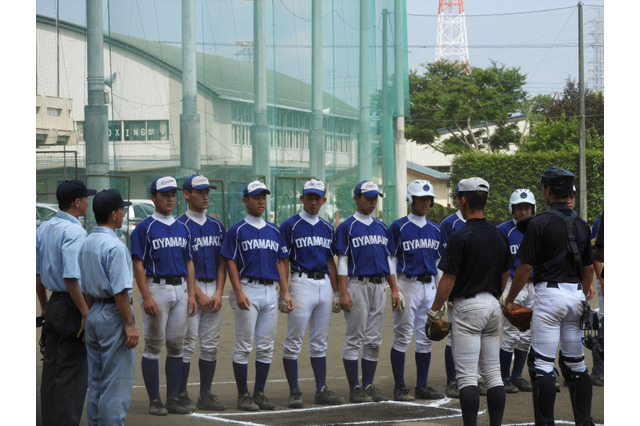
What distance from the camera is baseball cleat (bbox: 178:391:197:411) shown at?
687 centimetres

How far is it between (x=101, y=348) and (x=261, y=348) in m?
1.84

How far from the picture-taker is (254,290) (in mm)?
7109

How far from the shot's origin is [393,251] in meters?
7.67

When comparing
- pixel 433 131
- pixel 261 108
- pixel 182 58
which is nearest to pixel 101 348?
pixel 182 58

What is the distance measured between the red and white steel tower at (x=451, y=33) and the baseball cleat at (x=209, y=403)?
53299mm

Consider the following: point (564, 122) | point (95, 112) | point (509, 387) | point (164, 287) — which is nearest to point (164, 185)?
point (164, 287)

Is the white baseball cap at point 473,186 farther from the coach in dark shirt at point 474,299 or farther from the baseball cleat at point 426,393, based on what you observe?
the baseball cleat at point 426,393

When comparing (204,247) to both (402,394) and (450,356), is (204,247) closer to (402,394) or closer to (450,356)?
(402,394)

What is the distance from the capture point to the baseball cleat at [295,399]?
7.04 m

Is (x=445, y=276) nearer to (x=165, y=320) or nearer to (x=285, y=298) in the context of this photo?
(x=285, y=298)

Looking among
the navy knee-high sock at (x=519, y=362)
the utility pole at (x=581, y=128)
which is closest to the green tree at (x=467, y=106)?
the utility pole at (x=581, y=128)

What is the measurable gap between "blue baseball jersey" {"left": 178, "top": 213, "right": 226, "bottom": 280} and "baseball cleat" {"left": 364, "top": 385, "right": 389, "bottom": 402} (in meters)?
1.66

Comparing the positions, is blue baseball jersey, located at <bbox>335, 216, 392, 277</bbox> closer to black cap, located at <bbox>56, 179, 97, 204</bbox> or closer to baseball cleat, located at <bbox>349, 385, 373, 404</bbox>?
baseball cleat, located at <bbox>349, 385, 373, 404</bbox>

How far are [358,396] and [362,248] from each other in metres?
1.29
